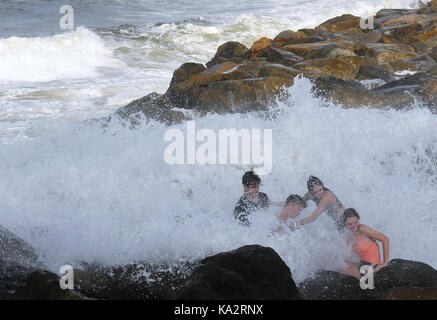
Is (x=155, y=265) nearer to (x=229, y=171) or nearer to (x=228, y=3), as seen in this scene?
(x=229, y=171)

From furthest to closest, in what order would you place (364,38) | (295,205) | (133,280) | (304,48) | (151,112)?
(364,38) < (304,48) < (151,112) < (295,205) < (133,280)

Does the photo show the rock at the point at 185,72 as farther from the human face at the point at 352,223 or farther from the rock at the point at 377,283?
the rock at the point at 377,283

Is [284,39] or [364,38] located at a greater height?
[364,38]

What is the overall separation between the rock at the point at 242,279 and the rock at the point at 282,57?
24.5ft

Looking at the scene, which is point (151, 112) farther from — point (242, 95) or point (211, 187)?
point (211, 187)

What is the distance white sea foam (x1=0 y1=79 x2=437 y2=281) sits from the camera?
5.54m

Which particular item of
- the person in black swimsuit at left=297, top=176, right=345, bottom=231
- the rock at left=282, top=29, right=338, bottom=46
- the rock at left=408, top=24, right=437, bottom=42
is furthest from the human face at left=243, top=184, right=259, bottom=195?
the rock at left=408, top=24, right=437, bottom=42

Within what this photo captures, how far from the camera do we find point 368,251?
488 cm

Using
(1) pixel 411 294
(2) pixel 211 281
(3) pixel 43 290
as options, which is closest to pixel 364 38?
(1) pixel 411 294

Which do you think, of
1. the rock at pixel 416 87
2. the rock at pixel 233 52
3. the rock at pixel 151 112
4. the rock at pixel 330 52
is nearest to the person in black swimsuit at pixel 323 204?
the rock at pixel 416 87

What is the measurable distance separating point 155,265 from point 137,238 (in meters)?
0.76

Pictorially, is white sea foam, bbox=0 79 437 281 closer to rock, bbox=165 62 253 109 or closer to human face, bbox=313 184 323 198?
human face, bbox=313 184 323 198

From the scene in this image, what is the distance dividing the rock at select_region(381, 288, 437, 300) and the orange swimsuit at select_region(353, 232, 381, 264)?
711 mm

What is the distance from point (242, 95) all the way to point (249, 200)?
327 centimetres
